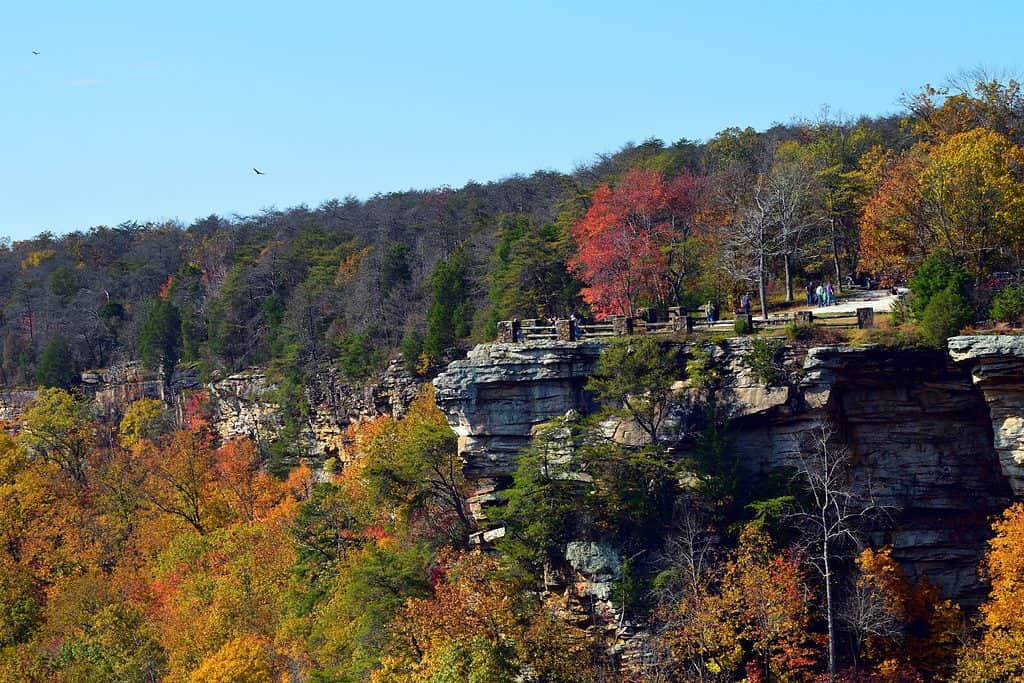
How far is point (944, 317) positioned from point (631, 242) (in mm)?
13856

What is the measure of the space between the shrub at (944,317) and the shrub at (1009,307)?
0.64 meters

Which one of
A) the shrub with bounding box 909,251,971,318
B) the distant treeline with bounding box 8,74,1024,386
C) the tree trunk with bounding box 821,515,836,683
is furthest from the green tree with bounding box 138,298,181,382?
the tree trunk with bounding box 821,515,836,683

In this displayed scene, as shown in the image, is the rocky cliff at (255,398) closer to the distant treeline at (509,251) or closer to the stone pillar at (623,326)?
the distant treeline at (509,251)

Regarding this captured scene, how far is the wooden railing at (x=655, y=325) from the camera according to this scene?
3088 cm

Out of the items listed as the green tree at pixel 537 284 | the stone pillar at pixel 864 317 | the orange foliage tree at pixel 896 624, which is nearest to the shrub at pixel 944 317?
the stone pillar at pixel 864 317

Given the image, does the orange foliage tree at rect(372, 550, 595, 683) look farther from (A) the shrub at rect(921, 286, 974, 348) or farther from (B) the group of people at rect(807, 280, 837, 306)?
(B) the group of people at rect(807, 280, 837, 306)

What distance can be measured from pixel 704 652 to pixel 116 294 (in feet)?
215

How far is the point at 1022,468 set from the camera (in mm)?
27438

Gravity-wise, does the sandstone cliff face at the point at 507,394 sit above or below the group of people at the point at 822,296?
below

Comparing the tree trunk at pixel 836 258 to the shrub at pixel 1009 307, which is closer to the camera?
the shrub at pixel 1009 307

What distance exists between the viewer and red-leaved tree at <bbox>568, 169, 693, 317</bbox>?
3972 cm

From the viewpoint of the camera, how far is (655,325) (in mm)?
32938

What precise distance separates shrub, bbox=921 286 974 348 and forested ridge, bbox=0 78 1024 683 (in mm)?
59

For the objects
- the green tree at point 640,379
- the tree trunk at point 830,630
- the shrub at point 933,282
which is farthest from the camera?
the green tree at point 640,379
